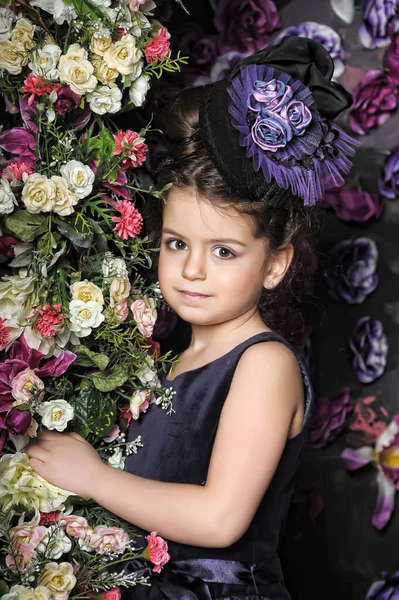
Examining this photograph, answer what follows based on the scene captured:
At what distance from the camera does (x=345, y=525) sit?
253cm

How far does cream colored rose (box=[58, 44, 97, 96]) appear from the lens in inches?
66.1

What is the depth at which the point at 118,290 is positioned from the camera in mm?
1739

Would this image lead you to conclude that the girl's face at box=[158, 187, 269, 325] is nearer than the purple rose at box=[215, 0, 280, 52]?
Yes

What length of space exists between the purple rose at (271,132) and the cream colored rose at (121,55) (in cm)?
26

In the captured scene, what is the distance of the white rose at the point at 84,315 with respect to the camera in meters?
1.68

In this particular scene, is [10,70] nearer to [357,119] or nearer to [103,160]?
[103,160]

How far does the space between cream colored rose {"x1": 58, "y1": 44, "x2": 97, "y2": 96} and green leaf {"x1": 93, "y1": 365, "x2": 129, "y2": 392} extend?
50cm

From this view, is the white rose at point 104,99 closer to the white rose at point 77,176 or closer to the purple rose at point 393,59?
the white rose at point 77,176

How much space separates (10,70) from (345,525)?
1.48 meters

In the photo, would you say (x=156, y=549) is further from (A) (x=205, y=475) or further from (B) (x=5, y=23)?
(B) (x=5, y=23)

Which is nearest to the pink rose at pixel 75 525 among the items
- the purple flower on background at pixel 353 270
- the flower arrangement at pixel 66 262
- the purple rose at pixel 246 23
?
the flower arrangement at pixel 66 262

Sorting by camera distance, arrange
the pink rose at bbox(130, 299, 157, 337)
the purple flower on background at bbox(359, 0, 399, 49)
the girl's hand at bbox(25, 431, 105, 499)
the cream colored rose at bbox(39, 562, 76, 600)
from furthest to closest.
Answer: the purple flower on background at bbox(359, 0, 399, 49), the pink rose at bbox(130, 299, 157, 337), the girl's hand at bbox(25, 431, 105, 499), the cream colored rose at bbox(39, 562, 76, 600)

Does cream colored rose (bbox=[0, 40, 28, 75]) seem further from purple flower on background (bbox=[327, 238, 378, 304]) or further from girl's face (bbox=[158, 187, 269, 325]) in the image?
purple flower on background (bbox=[327, 238, 378, 304])

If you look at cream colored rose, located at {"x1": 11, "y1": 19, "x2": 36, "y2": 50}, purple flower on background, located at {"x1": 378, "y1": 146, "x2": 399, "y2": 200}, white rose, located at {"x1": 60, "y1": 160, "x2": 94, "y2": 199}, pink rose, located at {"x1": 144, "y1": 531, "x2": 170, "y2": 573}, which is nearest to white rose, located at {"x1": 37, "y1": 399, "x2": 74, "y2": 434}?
pink rose, located at {"x1": 144, "y1": 531, "x2": 170, "y2": 573}
